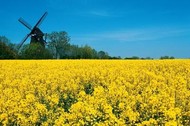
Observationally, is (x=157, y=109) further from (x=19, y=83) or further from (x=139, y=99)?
(x=19, y=83)

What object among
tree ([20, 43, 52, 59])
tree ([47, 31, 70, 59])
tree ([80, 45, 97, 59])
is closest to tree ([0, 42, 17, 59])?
tree ([20, 43, 52, 59])

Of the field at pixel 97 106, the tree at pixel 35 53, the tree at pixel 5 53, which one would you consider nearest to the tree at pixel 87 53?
the tree at pixel 35 53

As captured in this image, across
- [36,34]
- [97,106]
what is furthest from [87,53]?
[97,106]

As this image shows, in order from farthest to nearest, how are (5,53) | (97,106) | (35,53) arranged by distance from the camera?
(35,53) → (5,53) → (97,106)

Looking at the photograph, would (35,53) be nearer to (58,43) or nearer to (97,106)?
(58,43)

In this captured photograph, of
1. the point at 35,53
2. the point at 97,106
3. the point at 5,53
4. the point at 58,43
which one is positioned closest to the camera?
the point at 97,106

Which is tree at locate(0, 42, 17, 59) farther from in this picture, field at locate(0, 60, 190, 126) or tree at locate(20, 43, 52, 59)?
field at locate(0, 60, 190, 126)

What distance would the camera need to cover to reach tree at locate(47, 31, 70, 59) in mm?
77062

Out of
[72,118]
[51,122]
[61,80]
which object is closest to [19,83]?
[61,80]

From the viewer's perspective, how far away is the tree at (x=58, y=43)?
77.1 metres

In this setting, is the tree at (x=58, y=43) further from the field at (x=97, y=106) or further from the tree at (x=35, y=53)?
the field at (x=97, y=106)

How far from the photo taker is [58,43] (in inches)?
3108

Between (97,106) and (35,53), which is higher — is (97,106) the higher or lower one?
the lower one

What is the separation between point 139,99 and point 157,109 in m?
1.07
